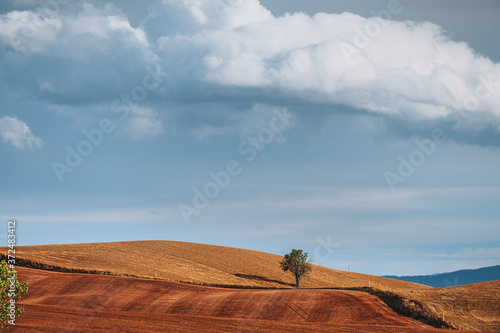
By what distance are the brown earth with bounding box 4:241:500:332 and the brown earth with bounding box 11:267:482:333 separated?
669 centimetres

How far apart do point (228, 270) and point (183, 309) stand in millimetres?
42647

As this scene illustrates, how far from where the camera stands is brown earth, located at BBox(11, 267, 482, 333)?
4225 centimetres

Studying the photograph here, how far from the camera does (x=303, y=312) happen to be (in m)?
51.2

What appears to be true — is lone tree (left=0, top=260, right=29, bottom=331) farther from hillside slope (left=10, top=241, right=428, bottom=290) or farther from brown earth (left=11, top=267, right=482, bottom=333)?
hillside slope (left=10, top=241, right=428, bottom=290)

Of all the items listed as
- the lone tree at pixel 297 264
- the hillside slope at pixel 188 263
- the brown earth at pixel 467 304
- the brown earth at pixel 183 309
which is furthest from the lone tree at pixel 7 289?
the lone tree at pixel 297 264

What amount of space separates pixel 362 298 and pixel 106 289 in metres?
30.2

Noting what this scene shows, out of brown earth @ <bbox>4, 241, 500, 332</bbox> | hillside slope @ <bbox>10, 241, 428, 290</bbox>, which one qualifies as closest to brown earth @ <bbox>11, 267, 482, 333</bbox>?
brown earth @ <bbox>4, 241, 500, 332</bbox>

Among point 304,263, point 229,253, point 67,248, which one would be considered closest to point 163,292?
point 304,263

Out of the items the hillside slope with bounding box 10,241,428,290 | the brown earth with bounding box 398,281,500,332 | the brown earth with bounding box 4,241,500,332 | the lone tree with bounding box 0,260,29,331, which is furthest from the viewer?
the hillside slope with bounding box 10,241,428,290

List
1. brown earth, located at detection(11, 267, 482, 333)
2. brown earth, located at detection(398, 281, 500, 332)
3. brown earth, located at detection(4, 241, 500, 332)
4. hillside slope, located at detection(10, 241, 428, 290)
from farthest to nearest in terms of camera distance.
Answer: hillside slope, located at detection(10, 241, 428, 290) → brown earth, located at detection(4, 241, 500, 332) → brown earth, located at detection(398, 281, 500, 332) → brown earth, located at detection(11, 267, 482, 333)

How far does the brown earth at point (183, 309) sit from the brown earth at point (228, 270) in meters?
6.69

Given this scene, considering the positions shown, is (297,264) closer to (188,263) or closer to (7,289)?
(188,263)

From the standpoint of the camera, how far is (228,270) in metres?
94.8

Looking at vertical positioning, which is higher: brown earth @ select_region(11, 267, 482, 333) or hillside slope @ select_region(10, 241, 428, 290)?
hillside slope @ select_region(10, 241, 428, 290)
